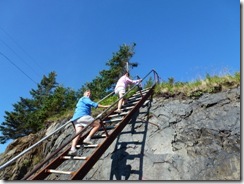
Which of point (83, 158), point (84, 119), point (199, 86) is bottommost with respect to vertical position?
point (83, 158)

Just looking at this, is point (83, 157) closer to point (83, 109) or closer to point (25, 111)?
point (83, 109)

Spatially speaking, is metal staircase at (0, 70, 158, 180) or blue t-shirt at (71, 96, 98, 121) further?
blue t-shirt at (71, 96, 98, 121)

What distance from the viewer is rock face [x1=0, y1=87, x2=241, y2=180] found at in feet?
19.2

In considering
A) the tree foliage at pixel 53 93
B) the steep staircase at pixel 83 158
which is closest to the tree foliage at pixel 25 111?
the tree foliage at pixel 53 93

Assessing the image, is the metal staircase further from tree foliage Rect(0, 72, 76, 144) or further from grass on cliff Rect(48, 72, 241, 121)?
A: tree foliage Rect(0, 72, 76, 144)

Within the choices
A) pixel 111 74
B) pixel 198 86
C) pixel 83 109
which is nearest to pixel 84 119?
pixel 83 109

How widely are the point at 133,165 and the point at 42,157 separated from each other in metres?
6.47

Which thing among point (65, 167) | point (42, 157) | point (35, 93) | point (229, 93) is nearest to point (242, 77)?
point (229, 93)

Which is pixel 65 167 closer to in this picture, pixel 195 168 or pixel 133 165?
pixel 133 165

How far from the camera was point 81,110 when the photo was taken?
648 cm

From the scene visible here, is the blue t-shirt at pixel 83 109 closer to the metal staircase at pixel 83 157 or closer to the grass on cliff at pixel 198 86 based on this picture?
the metal staircase at pixel 83 157

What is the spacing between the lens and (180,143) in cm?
673

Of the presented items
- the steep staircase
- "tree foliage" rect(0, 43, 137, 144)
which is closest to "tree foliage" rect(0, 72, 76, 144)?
"tree foliage" rect(0, 43, 137, 144)

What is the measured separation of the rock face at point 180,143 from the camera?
19.2ft
